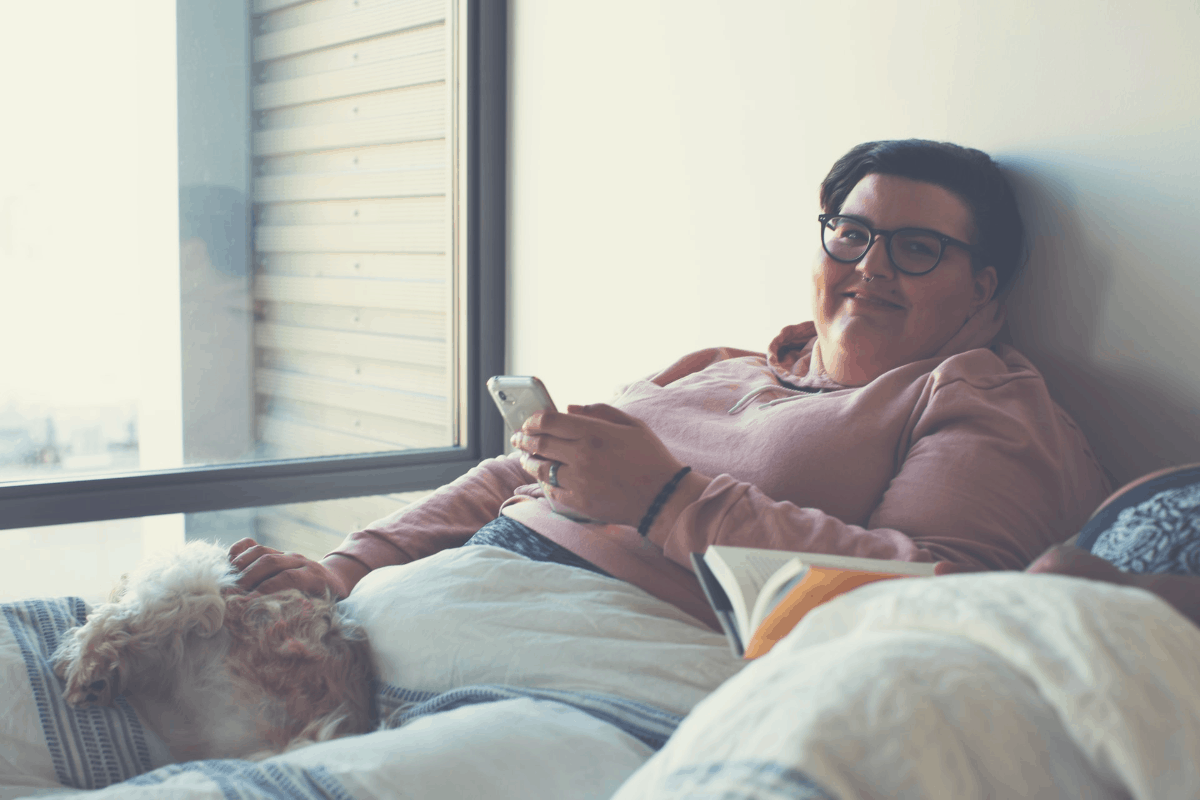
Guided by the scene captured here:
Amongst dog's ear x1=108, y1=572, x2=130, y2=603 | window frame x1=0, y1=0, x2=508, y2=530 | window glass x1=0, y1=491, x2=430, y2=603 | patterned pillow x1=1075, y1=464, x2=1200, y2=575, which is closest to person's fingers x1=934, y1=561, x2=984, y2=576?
patterned pillow x1=1075, y1=464, x2=1200, y2=575

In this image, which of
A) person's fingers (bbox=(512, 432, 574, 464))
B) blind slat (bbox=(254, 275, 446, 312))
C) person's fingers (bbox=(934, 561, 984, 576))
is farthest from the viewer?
blind slat (bbox=(254, 275, 446, 312))

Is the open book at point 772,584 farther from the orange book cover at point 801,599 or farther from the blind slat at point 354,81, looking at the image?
the blind slat at point 354,81

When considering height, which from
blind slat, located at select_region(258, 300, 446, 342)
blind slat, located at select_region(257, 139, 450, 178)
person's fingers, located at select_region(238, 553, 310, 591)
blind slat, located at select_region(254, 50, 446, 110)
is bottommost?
person's fingers, located at select_region(238, 553, 310, 591)

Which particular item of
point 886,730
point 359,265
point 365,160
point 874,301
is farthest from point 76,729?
point 365,160

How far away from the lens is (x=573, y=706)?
37.1 inches

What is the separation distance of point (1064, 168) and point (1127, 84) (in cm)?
13

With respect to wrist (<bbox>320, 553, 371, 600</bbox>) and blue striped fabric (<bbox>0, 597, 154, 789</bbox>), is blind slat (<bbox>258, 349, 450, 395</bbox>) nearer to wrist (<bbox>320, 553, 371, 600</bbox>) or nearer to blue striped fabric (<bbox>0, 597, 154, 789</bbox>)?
wrist (<bbox>320, 553, 371, 600</bbox>)

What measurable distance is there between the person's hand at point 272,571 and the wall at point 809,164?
0.96 m

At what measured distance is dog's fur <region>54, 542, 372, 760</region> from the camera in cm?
96

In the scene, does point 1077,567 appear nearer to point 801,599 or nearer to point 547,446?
point 801,599

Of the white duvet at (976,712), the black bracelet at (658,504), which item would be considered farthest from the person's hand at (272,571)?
the white duvet at (976,712)

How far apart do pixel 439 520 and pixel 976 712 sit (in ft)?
3.63

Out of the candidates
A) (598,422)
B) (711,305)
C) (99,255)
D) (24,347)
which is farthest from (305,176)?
(598,422)

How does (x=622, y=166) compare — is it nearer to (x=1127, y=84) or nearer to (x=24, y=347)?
(x=1127, y=84)
